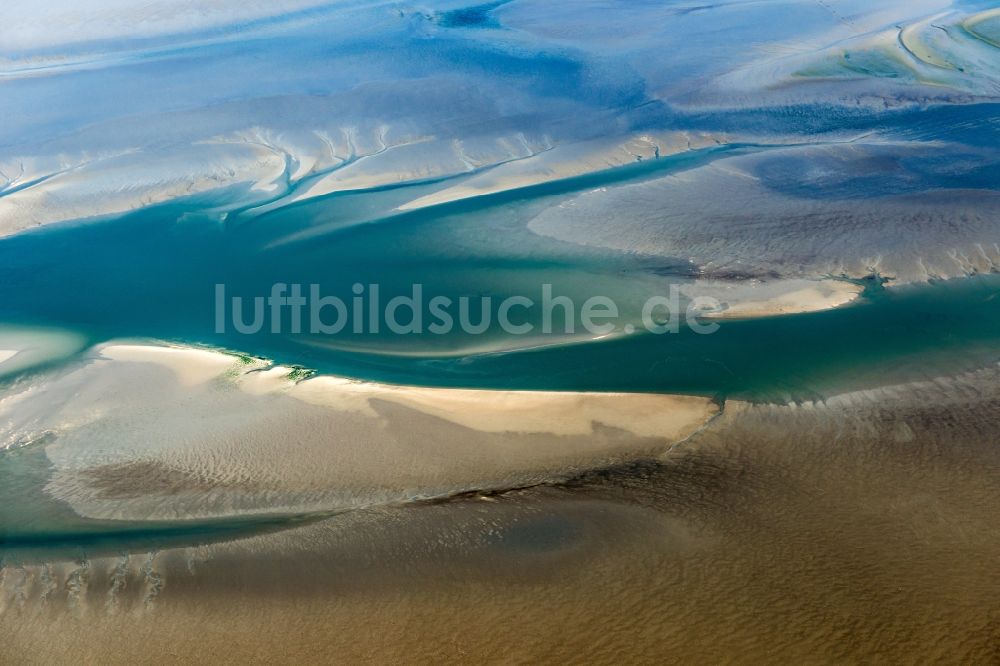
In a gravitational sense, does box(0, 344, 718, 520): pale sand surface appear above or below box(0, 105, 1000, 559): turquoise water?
below

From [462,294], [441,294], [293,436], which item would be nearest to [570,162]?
[462,294]

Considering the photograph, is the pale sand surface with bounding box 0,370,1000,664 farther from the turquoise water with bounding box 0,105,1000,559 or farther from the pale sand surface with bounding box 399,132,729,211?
the pale sand surface with bounding box 399,132,729,211

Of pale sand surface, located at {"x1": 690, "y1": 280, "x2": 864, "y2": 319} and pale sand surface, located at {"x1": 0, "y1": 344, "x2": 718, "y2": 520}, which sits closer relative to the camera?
pale sand surface, located at {"x1": 0, "y1": 344, "x2": 718, "y2": 520}

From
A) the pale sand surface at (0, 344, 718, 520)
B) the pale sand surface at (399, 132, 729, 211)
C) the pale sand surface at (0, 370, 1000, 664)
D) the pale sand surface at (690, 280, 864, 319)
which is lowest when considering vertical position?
the pale sand surface at (0, 370, 1000, 664)

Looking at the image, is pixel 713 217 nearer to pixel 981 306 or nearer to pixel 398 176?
pixel 981 306

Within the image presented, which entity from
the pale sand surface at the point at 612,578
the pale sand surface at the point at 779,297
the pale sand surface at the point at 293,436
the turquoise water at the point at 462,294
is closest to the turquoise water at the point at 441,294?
the turquoise water at the point at 462,294

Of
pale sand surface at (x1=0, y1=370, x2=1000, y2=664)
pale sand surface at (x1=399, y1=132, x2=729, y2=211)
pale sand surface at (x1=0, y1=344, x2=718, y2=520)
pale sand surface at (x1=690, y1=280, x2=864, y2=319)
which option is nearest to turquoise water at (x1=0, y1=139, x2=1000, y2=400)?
pale sand surface at (x1=690, y1=280, x2=864, y2=319)

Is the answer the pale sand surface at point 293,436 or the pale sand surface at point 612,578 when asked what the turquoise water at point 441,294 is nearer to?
the pale sand surface at point 293,436

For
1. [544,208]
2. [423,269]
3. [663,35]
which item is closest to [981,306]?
[544,208]
